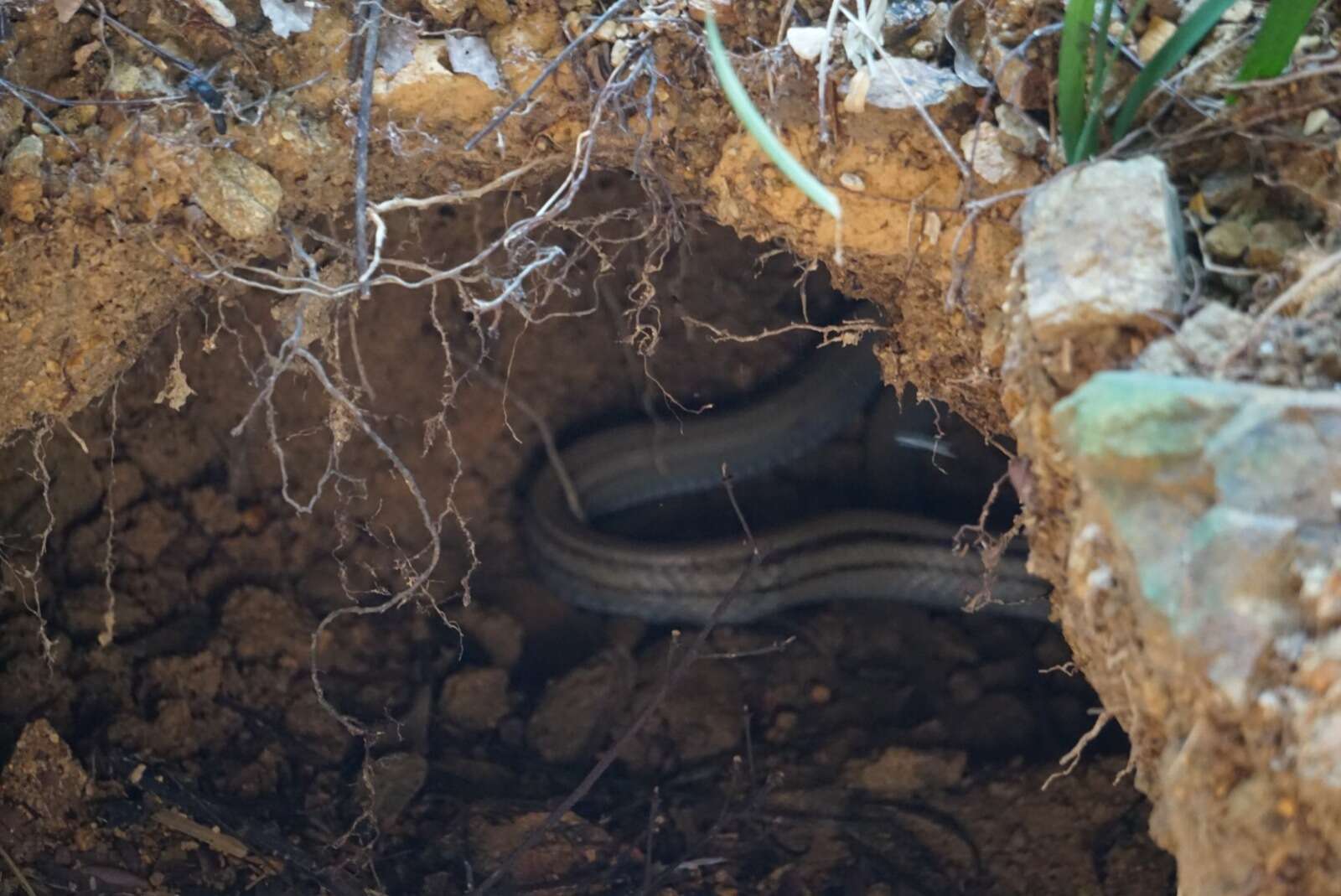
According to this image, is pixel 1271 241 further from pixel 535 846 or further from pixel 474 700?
pixel 474 700

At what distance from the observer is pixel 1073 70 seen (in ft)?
4.76

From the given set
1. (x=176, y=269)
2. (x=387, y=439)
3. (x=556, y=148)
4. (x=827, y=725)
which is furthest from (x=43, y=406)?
(x=827, y=725)

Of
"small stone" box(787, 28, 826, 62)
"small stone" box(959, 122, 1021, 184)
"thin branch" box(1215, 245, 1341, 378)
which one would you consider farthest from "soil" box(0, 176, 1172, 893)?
"thin branch" box(1215, 245, 1341, 378)

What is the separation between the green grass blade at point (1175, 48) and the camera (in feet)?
4.41

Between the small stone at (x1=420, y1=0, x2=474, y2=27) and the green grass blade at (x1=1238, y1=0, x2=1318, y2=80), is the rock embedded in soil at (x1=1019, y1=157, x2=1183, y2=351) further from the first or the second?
the small stone at (x1=420, y1=0, x2=474, y2=27)

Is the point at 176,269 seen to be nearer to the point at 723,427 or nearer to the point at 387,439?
the point at 387,439

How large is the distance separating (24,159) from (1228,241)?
190cm

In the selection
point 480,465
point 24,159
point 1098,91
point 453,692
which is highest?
point 24,159

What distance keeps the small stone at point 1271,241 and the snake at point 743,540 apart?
1802 millimetres

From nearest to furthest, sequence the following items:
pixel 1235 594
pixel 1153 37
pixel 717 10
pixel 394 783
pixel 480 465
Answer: pixel 1235 594, pixel 1153 37, pixel 717 10, pixel 394 783, pixel 480 465

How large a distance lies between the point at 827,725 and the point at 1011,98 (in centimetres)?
189

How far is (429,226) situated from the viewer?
10.3 ft

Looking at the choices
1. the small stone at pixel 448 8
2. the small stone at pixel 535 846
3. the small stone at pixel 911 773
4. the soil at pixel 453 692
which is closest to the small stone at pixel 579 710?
the soil at pixel 453 692

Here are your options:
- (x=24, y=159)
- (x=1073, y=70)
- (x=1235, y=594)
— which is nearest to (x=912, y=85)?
(x=1073, y=70)
